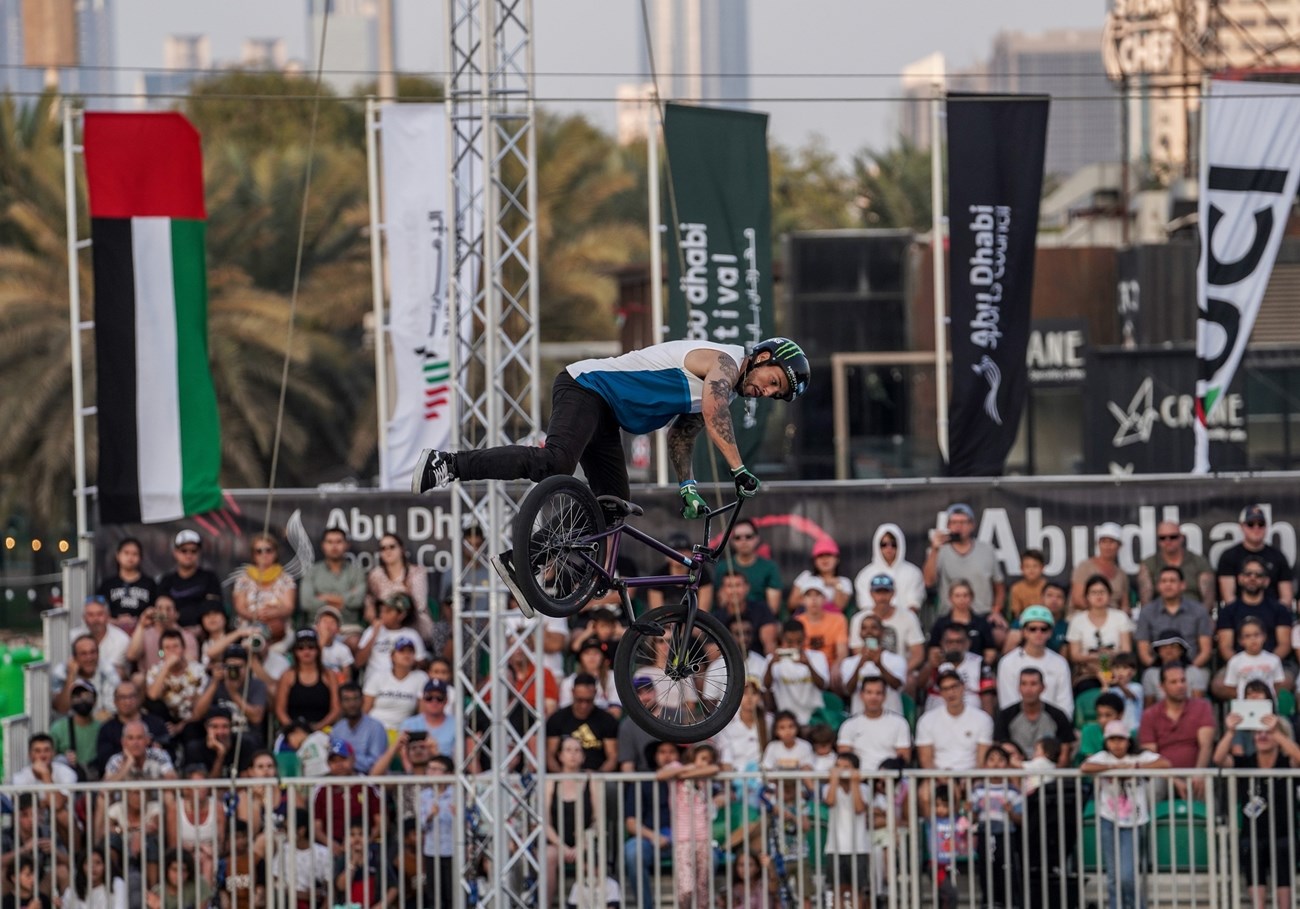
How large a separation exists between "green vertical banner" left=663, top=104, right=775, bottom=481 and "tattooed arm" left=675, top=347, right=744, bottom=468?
7.46 m

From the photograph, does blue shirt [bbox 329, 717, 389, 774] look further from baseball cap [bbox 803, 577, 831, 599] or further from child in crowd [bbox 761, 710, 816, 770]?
baseball cap [bbox 803, 577, 831, 599]

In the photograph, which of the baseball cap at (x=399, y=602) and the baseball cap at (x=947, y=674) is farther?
the baseball cap at (x=399, y=602)

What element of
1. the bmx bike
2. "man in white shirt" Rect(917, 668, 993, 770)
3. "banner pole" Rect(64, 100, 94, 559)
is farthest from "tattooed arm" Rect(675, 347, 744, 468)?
"banner pole" Rect(64, 100, 94, 559)

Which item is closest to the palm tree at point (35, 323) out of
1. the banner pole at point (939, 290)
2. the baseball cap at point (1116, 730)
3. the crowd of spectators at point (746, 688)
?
the crowd of spectators at point (746, 688)

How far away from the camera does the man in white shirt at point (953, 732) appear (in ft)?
42.6

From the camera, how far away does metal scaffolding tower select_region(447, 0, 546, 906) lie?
1196 cm

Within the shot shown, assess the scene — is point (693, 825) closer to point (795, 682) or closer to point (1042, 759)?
point (795, 682)

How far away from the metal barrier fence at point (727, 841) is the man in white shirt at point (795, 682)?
959 millimetres

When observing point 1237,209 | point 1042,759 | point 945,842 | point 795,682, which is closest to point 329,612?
point 795,682

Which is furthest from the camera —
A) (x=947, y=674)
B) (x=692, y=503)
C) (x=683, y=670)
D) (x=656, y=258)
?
(x=656, y=258)

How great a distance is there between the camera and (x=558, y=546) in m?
8.80

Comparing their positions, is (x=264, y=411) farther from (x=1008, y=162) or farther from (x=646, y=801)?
(x=646, y=801)

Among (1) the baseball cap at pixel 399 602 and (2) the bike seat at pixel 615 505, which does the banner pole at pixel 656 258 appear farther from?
(2) the bike seat at pixel 615 505

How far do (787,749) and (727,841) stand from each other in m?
1.17
